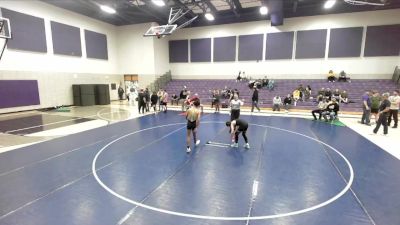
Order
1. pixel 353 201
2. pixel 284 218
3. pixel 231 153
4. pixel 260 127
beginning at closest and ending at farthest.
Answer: pixel 284 218
pixel 353 201
pixel 231 153
pixel 260 127

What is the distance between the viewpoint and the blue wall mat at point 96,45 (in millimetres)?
20016

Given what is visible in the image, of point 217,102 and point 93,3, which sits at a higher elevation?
point 93,3

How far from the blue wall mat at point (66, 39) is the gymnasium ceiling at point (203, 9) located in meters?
1.63

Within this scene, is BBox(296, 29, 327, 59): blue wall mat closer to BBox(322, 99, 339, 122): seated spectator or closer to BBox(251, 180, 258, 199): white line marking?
BBox(322, 99, 339, 122): seated spectator

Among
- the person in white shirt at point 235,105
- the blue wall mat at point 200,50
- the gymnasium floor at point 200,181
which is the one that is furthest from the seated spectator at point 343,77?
the person in white shirt at point 235,105

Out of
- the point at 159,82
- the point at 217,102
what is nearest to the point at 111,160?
the point at 217,102

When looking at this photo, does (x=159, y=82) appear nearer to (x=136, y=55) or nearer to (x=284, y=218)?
(x=136, y=55)

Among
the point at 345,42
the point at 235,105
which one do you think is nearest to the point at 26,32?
the point at 235,105

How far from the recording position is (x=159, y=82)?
23344mm

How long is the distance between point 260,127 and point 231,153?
13.8 ft

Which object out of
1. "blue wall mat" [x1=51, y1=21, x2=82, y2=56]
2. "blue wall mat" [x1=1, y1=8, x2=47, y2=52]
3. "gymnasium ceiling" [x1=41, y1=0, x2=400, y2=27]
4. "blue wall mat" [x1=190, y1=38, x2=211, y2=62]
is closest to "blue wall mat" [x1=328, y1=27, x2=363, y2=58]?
"gymnasium ceiling" [x1=41, y1=0, x2=400, y2=27]

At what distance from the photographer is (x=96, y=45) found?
20.9 metres

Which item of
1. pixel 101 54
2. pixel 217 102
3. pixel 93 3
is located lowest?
pixel 217 102

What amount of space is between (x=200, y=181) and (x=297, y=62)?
19.6 m
